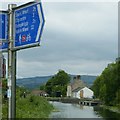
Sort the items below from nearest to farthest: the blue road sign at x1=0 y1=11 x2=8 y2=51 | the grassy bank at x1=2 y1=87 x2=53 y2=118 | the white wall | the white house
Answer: the blue road sign at x1=0 y1=11 x2=8 y2=51
the grassy bank at x1=2 y1=87 x2=53 y2=118
the white house
the white wall

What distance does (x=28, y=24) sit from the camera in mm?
5508

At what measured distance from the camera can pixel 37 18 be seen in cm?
543

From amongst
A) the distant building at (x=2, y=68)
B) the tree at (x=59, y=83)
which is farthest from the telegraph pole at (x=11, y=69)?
the tree at (x=59, y=83)

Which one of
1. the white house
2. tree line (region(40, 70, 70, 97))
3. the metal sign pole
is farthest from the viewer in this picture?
tree line (region(40, 70, 70, 97))

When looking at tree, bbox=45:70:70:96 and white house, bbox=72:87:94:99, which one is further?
tree, bbox=45:70:70:96

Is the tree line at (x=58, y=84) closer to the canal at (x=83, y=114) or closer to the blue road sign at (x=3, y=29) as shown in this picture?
the canal at (x=83, y=114)

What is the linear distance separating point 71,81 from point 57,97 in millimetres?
20067

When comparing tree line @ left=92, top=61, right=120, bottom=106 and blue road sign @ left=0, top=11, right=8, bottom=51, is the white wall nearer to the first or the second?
tree line @ left=92, top=61, right=120, bottom=106

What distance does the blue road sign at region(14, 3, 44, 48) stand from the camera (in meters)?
5.42

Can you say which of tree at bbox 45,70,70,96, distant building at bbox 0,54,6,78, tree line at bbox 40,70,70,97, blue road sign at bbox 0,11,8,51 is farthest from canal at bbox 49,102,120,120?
tree at bbox 45,70,70,96

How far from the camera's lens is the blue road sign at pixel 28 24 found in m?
5.42

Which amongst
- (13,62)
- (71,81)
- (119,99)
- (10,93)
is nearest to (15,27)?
(13,62)

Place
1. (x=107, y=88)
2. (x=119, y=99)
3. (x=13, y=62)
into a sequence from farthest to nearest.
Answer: (x=107, y=88) → (x=119, y=99) → (x=13, y=62)

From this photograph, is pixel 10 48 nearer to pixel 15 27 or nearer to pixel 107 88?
pixel 15 27
